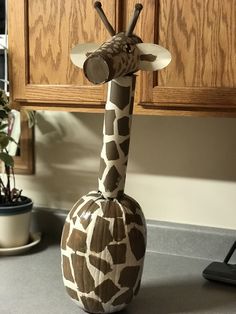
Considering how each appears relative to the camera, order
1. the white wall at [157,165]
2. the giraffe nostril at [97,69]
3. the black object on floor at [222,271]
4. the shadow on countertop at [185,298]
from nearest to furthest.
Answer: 1. the giraffe nostril at [97,69]
2. the shadow on countertop at [185,298]
3. the black object on floor at [222,271]
4. the white wall at [157,165]

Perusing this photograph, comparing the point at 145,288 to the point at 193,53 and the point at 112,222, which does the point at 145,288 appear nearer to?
the point at 112,222

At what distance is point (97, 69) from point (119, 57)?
7cm

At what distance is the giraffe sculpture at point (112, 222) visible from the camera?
4.21 feet

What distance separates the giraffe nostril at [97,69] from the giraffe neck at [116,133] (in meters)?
0.12

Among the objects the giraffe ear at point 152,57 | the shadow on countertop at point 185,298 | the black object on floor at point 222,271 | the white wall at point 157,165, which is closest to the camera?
the giraffe ear at point 152,57

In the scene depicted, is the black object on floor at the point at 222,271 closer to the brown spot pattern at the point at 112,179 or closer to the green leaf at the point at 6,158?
the brown spot pattern at the point at 112,179

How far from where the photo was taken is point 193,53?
1373mm

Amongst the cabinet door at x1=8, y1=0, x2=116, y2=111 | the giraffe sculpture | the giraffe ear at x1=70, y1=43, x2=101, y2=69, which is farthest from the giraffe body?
the cabinet door at x1=8, y1=0, x2=116, y2=111

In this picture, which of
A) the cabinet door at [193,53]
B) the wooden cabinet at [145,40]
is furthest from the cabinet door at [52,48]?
the cabinet door at [193,53]

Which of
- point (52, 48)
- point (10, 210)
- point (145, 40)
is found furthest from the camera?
point (10, 210)

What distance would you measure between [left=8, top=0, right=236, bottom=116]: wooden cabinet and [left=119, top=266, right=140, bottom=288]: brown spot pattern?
41 cm

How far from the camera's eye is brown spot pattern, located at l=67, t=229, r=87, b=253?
4.25 feet

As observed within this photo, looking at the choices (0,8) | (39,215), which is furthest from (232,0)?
(39,215)

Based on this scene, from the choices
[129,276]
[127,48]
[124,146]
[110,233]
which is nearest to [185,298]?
[129,276]
